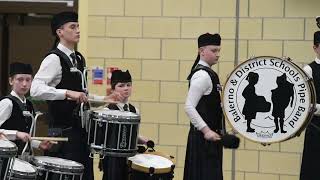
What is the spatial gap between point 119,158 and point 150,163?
0.32 meters

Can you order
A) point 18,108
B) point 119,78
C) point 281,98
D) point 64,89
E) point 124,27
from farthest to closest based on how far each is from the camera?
1. point 124,27
2. point 119,78
3. point 281,98
4. point 18,108
5. point 64,89

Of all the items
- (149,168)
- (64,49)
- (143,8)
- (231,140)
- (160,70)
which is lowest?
(149,168)

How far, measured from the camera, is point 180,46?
8531mm

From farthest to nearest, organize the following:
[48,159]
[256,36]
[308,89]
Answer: [256,36], [308,89], [48,159]

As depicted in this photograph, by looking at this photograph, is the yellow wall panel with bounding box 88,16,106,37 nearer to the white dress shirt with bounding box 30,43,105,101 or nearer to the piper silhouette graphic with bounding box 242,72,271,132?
the white dress shirt with bounding box 30,43,105,101

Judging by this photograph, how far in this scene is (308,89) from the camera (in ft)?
21.2

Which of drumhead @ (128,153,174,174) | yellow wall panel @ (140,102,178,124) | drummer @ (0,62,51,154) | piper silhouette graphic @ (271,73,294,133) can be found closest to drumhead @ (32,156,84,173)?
drummer @ (0,62,51,154)

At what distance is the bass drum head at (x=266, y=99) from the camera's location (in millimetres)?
6516

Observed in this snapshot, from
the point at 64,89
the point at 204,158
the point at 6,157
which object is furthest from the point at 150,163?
the point at 6,157

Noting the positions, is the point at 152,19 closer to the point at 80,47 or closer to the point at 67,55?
the point at 80,47

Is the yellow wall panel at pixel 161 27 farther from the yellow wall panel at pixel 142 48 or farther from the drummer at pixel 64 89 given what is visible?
the drummer at pixel 64 89

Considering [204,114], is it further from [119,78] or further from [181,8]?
[181,8]

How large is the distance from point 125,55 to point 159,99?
63 centimetres

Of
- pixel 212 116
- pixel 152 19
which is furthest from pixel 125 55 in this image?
pixel 212 116
